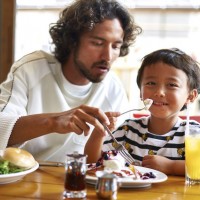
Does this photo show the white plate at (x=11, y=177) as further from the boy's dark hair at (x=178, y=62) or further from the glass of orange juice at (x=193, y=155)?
the boy's dark hair at (x=178, y=62)

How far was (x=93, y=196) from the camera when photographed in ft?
3.74

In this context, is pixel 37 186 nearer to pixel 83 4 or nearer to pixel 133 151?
pixel 133 151

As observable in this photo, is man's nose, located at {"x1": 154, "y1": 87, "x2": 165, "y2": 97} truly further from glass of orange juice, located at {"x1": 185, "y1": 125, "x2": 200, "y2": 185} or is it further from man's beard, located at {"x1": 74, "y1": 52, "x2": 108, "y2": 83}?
man's beard, located at {"x1": 74, "y1": 52, "x2": 108, "y2": 83}

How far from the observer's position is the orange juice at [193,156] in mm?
1320

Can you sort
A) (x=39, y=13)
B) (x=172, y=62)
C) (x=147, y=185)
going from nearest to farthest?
(x=147, y=185) → (x=172, y=62) → (x=39, y=13)

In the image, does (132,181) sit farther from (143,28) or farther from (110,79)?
(143,28)

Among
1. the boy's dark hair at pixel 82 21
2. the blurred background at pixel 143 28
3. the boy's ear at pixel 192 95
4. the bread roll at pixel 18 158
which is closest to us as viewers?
the bread roll at pixel 18 158

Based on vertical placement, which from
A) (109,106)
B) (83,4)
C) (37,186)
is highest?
(83,4)

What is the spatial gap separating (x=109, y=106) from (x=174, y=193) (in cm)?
105

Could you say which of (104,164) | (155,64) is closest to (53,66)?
(155,64)

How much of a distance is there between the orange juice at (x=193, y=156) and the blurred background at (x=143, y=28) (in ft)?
5.67

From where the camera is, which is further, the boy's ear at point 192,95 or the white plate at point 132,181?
the boy's ear at point 192,95

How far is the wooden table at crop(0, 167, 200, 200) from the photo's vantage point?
3.76ft

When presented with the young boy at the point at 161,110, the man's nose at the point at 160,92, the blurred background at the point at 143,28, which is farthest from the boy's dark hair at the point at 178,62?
the blurred background at the point at 143,28
